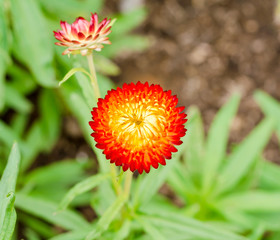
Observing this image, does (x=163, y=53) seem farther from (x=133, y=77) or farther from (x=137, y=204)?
(x=137, y=204)

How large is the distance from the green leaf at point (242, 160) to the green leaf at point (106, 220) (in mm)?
917

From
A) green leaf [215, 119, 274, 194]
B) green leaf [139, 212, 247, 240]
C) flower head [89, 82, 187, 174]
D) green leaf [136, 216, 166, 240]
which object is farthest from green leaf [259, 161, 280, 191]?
flower head [89, 82, 187, 174]

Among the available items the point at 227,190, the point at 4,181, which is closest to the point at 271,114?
the point at 227,190

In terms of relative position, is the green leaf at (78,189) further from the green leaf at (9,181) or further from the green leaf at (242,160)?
the green leaf at (242,160)

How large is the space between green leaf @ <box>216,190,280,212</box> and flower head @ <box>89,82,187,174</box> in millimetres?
1191

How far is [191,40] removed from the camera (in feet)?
11.9

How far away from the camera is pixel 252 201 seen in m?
2.26

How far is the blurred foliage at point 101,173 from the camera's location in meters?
1.65

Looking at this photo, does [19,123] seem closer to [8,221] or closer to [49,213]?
[49,213]

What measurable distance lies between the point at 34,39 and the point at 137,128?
1.09m

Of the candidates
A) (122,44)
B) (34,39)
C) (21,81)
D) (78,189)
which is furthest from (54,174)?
(78,189)

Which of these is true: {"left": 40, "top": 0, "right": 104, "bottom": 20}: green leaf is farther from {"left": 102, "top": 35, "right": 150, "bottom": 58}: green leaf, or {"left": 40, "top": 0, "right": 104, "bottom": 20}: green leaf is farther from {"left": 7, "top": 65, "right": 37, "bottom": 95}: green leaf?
{"left": 7, "top": 65, "right": 37, "bottom": 95}: green leaf

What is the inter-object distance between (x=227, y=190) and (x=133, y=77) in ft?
4.61

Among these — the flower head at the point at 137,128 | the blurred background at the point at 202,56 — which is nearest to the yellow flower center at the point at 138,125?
the flower head at the point at 137,128
